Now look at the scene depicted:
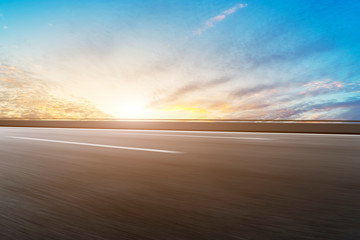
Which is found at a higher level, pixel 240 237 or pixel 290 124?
pixel 290 124

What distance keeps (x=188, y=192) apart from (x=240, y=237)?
927mm

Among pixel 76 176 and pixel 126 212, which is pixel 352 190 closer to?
pixel 126 212

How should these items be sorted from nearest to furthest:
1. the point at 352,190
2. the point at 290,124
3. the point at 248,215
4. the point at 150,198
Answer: the point at 248,215
the point at 150,198
the point at 352,190
the point at 290,124

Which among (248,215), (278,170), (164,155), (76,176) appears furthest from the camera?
(164,155)

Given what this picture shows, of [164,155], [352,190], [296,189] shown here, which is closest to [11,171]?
[164,155]

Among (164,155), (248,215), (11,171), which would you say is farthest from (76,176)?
(248,215)

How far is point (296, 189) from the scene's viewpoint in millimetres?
2436

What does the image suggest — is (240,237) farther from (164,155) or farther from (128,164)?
(164,155)

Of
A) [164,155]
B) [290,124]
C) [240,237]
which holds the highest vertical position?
[290,124]

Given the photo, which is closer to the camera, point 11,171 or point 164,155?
point 11,171

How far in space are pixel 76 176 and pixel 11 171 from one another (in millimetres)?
1027

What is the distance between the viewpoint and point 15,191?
8.21 ft

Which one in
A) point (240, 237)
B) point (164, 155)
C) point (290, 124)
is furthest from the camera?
point (290, 124)

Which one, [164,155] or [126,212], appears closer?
[126,212]
